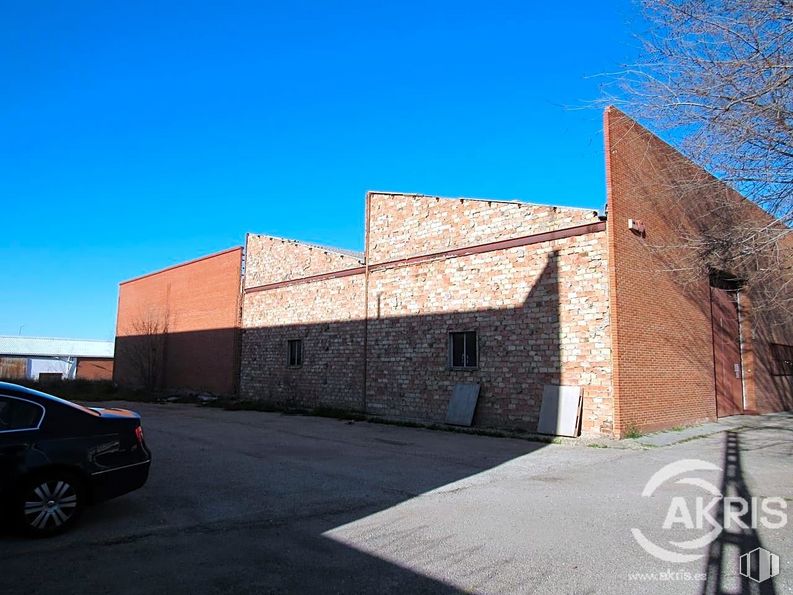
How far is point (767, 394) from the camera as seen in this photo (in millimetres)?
21891

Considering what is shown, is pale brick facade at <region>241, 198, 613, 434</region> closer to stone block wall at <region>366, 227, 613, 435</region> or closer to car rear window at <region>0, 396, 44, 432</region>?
stone block wall at <region>366, 227, 613, 435</region>

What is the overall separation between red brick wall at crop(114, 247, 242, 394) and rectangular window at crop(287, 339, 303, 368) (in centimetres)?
419

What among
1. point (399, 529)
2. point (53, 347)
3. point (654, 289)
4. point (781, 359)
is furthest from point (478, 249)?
point (53, 347)

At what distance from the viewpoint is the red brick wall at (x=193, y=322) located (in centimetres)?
2772

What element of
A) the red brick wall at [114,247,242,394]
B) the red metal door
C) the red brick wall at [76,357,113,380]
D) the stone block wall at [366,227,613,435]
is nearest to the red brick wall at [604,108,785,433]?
the stone block wall at [366,227,613,435]

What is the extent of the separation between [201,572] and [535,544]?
3026mm

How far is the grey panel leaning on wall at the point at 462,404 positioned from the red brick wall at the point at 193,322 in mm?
13398

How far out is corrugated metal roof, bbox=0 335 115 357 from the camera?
66.2 m

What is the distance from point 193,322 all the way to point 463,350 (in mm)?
18428

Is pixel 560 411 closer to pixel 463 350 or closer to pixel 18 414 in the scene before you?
pixel 463 350

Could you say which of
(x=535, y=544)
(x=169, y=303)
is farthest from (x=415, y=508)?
(x=169, y=303)

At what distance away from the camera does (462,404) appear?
16516 mm

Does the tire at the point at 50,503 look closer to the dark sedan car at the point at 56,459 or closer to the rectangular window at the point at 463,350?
the dark sedan car at the point at 56,459

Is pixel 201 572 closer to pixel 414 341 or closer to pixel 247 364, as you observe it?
pixel 414 341
